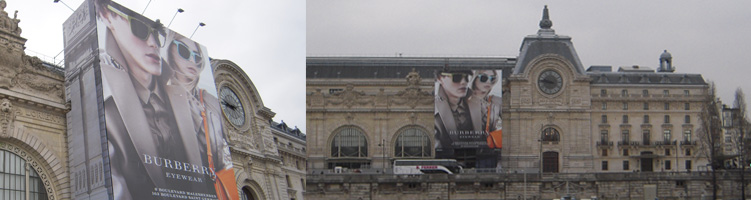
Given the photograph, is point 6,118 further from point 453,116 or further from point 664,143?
point 664,143

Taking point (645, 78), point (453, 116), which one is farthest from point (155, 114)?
point (645, 78)

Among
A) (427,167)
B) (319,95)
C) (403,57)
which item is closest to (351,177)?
(427,167)

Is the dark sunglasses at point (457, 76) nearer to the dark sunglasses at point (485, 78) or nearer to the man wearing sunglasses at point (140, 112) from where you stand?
the dark sunglasses at point (485, 78)

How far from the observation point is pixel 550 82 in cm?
6097

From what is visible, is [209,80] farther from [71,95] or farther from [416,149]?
[416,149]

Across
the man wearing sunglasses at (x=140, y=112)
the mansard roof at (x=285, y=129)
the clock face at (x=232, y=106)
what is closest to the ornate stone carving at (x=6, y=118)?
the man wearing sunglasses at (x=140, y=112)

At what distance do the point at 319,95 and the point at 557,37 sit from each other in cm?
1525

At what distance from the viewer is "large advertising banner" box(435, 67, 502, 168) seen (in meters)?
56.8

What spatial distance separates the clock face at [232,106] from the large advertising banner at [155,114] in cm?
411

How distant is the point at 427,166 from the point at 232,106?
14.9 meters

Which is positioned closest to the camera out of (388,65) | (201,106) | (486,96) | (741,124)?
(201,106)

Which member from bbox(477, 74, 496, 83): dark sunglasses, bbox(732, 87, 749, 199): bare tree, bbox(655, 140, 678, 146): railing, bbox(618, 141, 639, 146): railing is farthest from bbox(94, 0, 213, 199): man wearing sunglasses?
bbox(655, 140, 678, 146): railing

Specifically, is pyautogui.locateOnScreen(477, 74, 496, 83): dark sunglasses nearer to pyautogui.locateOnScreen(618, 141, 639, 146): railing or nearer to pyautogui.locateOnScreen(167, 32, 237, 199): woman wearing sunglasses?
pyautogui.locateOnScreen(618, 141, 639, 146): railing

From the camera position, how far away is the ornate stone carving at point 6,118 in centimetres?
2848
